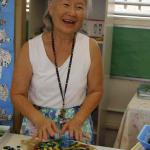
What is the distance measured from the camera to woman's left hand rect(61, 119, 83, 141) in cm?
140

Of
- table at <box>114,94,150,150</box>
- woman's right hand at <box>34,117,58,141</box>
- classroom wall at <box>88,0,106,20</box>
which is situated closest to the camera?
woman's right hand at <box>34,117,58,141</box>

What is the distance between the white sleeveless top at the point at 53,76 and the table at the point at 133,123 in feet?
1.96

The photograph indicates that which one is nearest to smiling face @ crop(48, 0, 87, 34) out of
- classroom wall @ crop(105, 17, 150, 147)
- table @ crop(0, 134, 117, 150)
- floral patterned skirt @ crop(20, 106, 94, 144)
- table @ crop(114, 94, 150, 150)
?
floral patterned skirt @ crop(20, 106, 94, 144)

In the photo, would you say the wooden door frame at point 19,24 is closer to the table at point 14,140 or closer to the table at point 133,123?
the table at point 14,140

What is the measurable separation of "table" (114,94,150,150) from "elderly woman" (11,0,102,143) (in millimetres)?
542

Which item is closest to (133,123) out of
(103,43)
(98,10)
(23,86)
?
(103,43)

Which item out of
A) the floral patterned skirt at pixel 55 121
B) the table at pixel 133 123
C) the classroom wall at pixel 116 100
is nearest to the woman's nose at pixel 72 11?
the floral patterned skirt at pixel 55 121

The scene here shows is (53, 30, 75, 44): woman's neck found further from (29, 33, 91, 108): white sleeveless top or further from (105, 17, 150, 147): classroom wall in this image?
(105, 17, 150, 147): classroom wall

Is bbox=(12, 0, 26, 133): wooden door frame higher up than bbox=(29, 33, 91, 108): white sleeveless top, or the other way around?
bbox=(12, 0, 26, 133): wooden door frame

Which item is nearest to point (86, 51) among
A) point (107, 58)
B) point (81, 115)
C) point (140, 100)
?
point (81, 115)

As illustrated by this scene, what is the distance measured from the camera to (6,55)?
6.16 ft

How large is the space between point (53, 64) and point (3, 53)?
0.44 m

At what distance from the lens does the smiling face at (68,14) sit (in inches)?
57.1

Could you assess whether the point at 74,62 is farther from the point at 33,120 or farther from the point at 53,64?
the point at 33,120
